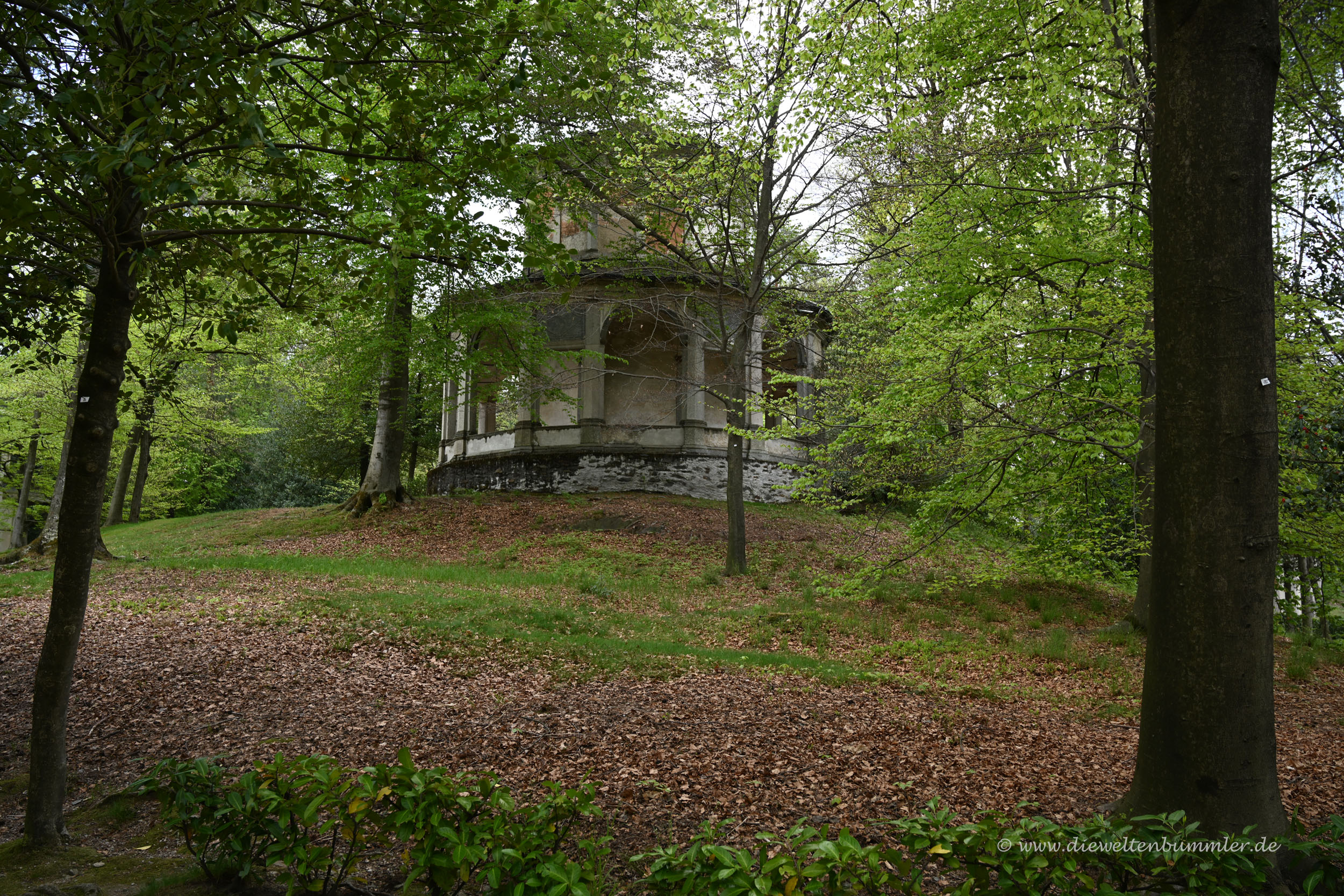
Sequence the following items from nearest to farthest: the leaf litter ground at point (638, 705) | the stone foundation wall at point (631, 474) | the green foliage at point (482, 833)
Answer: the green foliage at point (482, 833), the leaf litter ground at point (638, 705), the stone foundation wall at point (631, 474)

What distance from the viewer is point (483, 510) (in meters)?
19.5

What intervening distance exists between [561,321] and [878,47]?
16.3m

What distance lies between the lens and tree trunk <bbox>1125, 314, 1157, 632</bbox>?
880cm

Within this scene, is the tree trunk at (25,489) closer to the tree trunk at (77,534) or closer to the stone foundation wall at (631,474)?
the stone foundation wall at (631,474)

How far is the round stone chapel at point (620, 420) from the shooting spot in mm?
Result: 21531

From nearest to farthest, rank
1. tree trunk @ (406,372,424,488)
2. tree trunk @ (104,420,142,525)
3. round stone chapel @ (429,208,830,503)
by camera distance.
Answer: round stone chapel @ (429,208,830,503)
tree trunk @ (406,372,424,488)
tree trunk @ (104,420,142,525)

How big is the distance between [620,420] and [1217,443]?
814 inches

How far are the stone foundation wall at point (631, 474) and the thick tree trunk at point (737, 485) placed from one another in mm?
6618

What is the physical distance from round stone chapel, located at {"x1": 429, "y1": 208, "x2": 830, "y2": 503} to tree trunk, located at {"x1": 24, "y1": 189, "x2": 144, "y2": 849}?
1544cm

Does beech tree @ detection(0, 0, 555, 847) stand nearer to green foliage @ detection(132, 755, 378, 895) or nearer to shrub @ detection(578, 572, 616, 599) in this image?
green foliage @ detection(132, 755, 378, 895)

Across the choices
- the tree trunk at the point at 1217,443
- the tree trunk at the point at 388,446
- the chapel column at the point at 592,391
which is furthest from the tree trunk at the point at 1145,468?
the tree trunk at the point at 388,446

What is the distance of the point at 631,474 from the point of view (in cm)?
2220

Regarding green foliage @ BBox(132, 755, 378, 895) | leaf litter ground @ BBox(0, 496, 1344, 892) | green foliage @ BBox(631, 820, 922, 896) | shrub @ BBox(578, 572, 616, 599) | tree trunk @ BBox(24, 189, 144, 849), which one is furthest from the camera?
shrub @ BBox(578, 572, 616, 599)

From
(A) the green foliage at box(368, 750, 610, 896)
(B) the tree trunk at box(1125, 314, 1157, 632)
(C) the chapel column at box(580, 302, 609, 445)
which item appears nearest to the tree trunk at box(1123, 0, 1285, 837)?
(A) the green foliage at box(368, 750, 610, 896)
